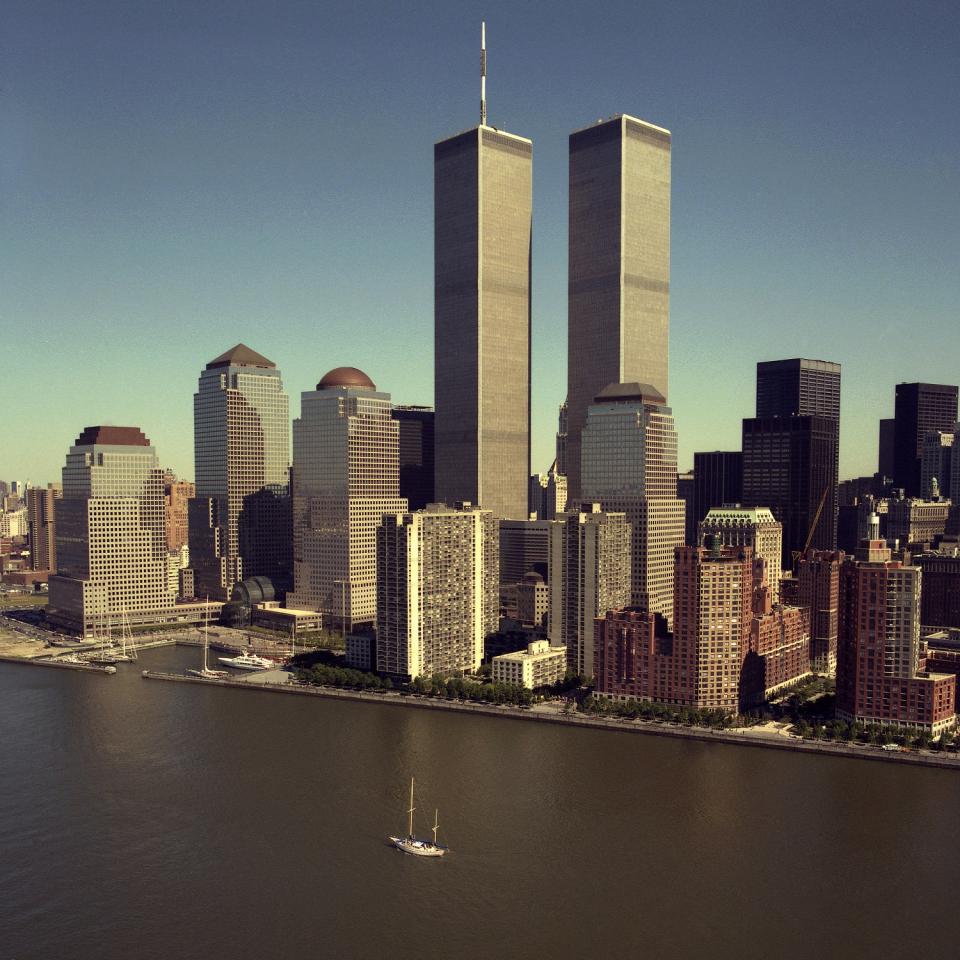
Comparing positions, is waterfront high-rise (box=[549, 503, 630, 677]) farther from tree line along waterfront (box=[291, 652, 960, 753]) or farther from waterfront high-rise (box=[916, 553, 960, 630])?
waterfront high-rise (box=[916, 553, 960, 630])

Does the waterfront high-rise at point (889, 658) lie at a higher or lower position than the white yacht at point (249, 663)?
higher

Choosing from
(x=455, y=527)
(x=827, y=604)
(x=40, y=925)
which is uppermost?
(x=455, y=527)

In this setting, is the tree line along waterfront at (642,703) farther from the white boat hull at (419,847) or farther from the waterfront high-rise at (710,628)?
the white boat hull at (419,847)

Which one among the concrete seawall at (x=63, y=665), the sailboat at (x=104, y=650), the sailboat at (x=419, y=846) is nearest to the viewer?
the sailboat at (x=419, y=846)

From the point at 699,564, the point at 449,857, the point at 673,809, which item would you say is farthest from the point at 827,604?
the point at 449,857

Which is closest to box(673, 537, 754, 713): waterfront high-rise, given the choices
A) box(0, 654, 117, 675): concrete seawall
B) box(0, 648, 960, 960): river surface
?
box(0, 648, 960, 960): river surface

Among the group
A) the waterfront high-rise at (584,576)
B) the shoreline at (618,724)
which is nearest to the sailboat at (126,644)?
the shoreline at (618,724)

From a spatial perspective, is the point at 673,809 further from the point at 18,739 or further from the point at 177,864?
the point at 18,739
